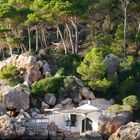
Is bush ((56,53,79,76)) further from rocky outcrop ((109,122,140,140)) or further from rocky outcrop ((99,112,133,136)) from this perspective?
rocky outcrop ((109,122,140,140))

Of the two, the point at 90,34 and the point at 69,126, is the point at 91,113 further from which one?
the point at 90,34

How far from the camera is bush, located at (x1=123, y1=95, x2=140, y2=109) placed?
37375 millimetres

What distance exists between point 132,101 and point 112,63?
4591 millimetres

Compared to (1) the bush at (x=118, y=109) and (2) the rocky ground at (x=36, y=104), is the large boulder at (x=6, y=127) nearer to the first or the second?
(2) the rocky ground at (x=36, y=104)

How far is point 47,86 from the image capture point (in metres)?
39.8

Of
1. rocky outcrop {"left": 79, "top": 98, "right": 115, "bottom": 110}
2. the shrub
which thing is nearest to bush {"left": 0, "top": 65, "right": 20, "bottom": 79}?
the shrub

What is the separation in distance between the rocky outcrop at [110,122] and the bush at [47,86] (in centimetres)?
542

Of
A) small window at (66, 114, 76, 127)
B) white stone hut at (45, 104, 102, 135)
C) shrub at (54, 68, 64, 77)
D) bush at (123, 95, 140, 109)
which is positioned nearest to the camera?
white stone hut at (45, 104, 102, 135)

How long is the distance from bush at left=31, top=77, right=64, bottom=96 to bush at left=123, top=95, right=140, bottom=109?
4.92 meters

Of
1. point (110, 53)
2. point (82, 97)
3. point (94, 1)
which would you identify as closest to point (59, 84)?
point (82, 97)

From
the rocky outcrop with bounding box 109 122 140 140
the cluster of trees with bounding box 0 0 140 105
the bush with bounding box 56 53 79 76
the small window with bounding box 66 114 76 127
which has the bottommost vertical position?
the small window with bounding box 66 114 76 127

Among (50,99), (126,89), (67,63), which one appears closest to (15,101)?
(50,99)

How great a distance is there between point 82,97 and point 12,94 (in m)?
4.69

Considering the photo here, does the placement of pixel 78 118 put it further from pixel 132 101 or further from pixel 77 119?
pixel 132 101
